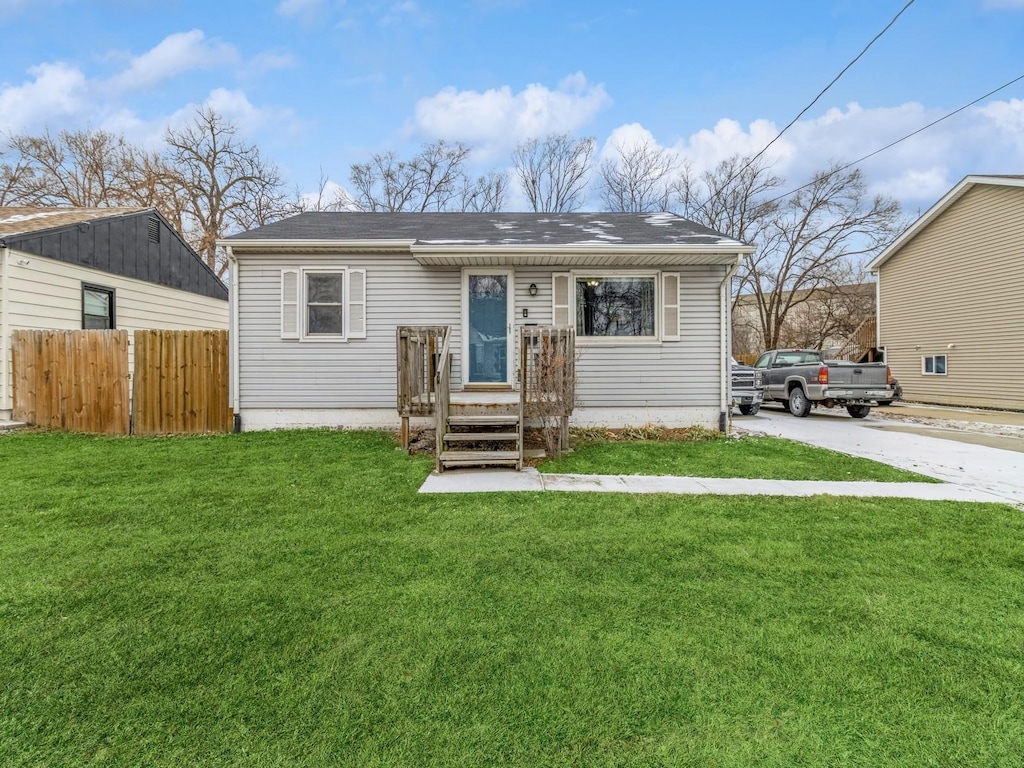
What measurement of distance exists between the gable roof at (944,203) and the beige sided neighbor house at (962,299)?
25 mm

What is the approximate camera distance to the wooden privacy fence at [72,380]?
7281 mm

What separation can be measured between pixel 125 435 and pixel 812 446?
10.1 metres

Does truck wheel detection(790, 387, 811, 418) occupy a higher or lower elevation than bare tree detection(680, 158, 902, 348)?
lower

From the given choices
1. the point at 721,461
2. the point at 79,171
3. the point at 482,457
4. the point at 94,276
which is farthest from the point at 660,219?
the point at 79,171

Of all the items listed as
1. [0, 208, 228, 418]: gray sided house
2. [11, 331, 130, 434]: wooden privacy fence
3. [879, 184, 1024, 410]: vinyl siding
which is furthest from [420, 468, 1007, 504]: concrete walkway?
[879, 184, 1024, 410]: vinyl siding

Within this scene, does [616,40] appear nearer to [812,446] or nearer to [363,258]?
[363,258]

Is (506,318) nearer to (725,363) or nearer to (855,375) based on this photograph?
(725,363)

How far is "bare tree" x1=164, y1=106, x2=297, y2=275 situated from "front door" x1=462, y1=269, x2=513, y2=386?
1402cm

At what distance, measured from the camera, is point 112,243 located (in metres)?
9.24

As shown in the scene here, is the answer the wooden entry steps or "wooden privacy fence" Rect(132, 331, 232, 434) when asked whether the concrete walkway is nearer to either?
the wooden entry steps

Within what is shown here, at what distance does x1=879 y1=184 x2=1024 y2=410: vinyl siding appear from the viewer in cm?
1141

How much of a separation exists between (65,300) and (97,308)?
0.72m

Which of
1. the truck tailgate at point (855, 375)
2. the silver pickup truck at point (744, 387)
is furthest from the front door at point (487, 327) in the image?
the truck tailgate at point (855, 375)

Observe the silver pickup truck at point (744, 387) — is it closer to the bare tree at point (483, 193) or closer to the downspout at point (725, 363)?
the downspout at point (725, 363)
